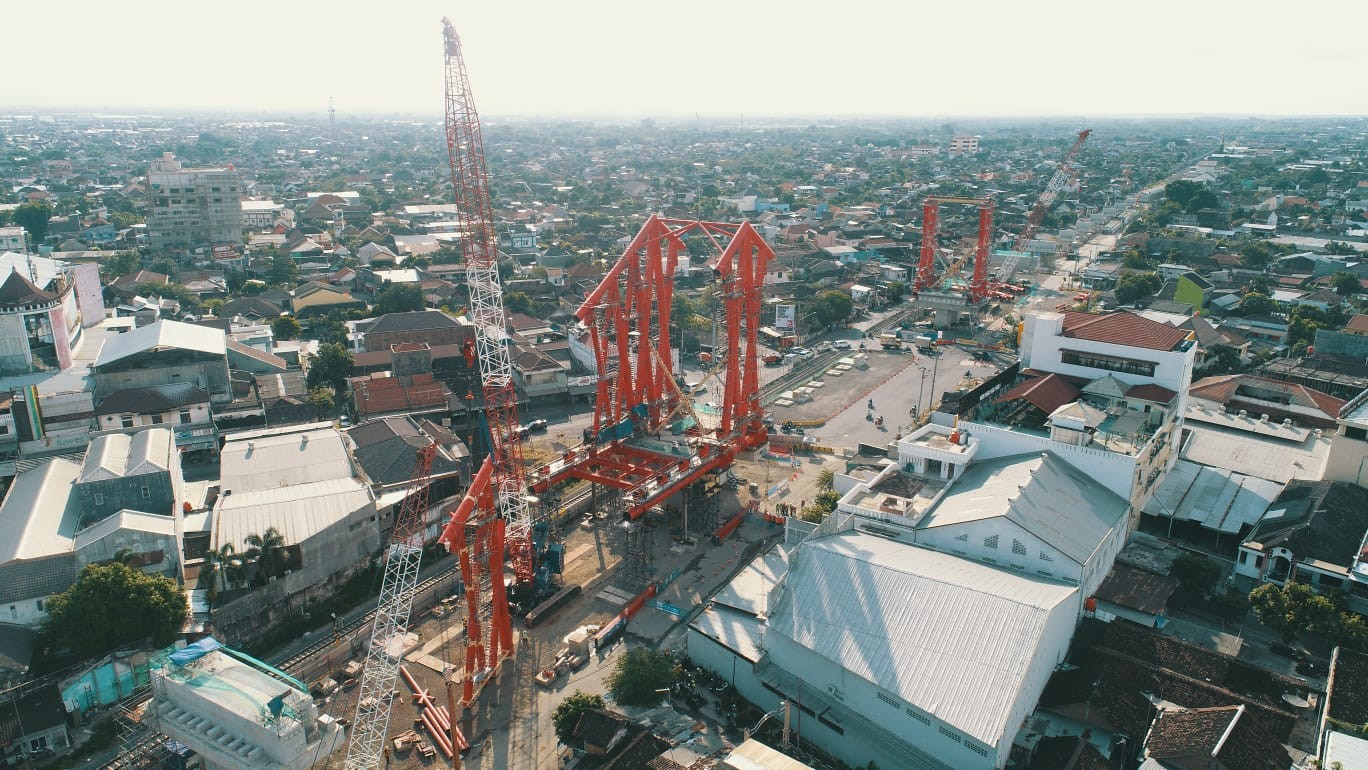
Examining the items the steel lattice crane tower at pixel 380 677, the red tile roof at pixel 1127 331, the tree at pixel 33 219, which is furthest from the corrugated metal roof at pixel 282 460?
the tree at pixel 33 219

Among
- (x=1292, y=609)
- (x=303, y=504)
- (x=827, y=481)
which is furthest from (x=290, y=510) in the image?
(x=1292, y=609)

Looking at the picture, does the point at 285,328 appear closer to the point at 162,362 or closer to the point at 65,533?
the point at 162,362

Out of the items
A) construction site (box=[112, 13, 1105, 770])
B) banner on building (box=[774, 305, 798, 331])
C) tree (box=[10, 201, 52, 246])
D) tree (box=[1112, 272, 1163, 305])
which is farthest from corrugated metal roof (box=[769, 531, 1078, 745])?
tree (box=[10, 201, 52, 246])

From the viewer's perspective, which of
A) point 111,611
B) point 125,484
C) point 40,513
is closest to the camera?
point 111,611

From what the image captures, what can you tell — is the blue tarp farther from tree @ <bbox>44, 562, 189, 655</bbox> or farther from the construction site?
tree @ <bbox>44, 562, 189, 655</bbox>

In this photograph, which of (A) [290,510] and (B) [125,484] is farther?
(A) [290,510]

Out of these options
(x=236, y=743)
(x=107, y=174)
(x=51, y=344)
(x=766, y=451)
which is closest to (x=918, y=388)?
(x=766, y=451)
